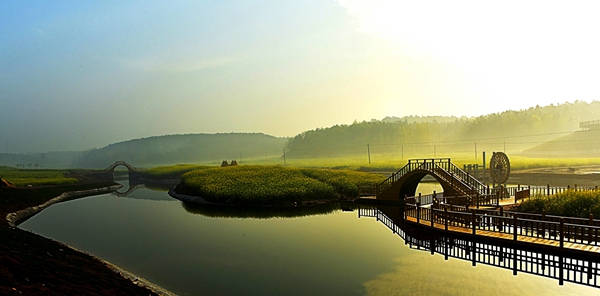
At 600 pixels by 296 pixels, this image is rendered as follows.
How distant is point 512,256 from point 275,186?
3106cm

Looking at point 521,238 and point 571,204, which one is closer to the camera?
point 521,238

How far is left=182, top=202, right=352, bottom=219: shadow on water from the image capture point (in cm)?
3763

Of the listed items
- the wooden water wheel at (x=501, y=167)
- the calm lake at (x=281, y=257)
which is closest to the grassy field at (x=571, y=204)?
the calm lake at (x=281, y=257)

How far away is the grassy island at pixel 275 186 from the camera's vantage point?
45.5 m

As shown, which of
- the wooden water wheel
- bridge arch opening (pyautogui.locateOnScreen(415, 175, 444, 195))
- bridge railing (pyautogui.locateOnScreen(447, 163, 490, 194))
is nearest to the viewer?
bridge railing (pyautogui.locateOnScreen(447, 163, 490, 194))

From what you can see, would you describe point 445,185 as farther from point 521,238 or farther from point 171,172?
point 171,172

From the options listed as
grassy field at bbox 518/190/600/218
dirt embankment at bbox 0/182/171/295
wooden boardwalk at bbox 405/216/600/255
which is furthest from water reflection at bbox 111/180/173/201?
grassy field at bbox 518/190/600/218

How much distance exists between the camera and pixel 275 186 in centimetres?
4781

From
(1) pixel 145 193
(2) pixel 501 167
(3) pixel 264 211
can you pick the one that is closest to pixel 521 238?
(2) pixel 501 167

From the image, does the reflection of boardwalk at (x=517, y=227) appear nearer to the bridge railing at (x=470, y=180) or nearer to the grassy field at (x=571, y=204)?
the grassy field at (x=571, y=204)

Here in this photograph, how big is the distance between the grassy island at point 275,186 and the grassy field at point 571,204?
2293 centimetres

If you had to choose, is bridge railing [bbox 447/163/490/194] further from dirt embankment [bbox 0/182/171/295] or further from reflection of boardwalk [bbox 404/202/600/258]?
dirt embankment [bbox 0/182/171/295]

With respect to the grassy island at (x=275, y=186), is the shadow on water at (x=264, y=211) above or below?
below

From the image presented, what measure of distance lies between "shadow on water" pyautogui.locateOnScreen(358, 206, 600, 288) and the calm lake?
573 millimetres
